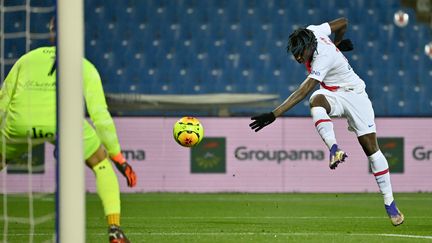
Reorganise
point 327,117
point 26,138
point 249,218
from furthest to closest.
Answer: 1. point 249,218
2. point 327,117
3. point 26,138

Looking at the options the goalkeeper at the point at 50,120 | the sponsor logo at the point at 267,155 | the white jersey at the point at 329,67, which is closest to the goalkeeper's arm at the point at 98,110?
the goalkeeper at the point at 50,120

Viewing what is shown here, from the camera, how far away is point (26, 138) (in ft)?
22.2

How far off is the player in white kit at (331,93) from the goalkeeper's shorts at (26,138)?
2.43 meters

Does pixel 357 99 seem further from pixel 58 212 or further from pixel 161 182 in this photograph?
pixel 161 182

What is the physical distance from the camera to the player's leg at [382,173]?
8.51 metres

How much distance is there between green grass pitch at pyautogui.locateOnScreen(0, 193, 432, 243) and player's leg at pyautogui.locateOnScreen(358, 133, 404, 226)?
159 millimetres

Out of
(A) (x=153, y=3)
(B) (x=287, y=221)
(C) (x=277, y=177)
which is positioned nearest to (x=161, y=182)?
(C) (x=277, y=177)

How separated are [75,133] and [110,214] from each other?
85.9 inches

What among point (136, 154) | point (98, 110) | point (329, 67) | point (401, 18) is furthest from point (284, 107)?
point (401, 18)

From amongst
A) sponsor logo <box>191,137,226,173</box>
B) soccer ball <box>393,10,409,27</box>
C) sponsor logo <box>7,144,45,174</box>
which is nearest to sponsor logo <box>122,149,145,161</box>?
sponsor logo <box>191,137,226,173</box>

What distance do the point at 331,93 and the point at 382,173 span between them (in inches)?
32.9

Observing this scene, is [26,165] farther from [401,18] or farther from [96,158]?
[96,158]

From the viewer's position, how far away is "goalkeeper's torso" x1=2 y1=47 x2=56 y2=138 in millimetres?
6512

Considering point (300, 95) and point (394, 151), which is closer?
point (300, 95)
